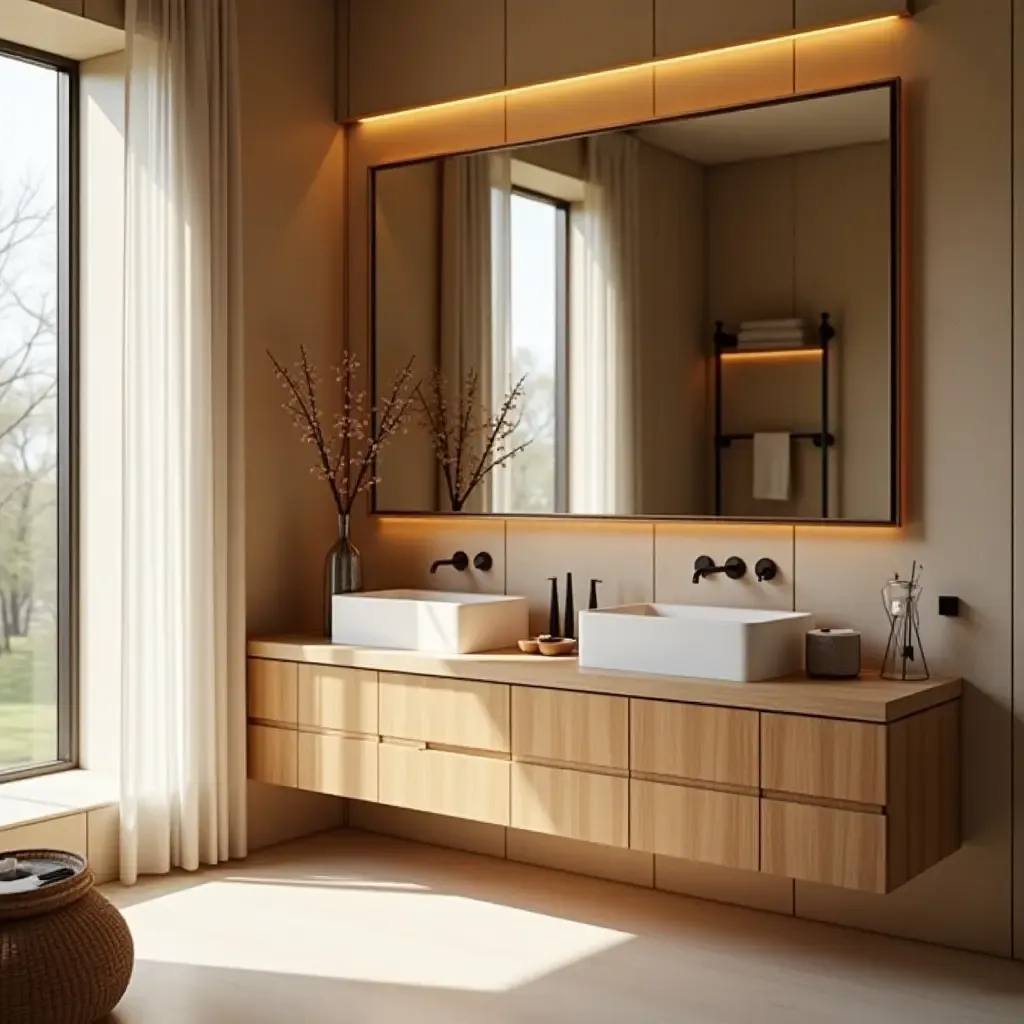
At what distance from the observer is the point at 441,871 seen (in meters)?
4.37

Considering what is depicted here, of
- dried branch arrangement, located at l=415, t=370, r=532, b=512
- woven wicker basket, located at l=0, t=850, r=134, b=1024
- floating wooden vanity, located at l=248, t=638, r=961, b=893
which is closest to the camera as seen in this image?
woven wicker basket, located at l=0, t=850, r=134, b=1024

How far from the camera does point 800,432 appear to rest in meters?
3.90

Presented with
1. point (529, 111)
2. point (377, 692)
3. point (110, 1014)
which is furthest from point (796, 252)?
point (110, 1014)

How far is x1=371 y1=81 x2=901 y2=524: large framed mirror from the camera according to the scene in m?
3.80

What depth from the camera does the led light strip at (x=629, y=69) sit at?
379cm

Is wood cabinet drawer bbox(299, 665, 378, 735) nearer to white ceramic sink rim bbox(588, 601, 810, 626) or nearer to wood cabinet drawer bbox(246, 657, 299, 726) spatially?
wood cabinet drawer bbox(246, 657, 299, 726)

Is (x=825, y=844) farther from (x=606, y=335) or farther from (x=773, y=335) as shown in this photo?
(x=606, y=335)

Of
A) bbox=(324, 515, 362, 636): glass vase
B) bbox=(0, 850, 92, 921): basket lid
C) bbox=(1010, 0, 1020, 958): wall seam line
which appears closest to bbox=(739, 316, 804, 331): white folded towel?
bbox=(1010, 0, 1020, 958): wall seam line

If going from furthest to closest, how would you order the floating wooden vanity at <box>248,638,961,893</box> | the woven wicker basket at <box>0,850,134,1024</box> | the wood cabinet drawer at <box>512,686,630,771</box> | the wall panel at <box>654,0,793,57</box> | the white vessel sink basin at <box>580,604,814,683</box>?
the wall panel at <box>654,0,793,57</box> < the wood cabinet drawer at <box>512,686,630,771</box> < the white vessel sink basin at <box>580,604,814,683</box> < the floating wooden vanity at <box>248,638,961,893</box> < the woven wicker basket at <box>0,850,134,1024</box>

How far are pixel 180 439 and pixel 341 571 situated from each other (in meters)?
0.71

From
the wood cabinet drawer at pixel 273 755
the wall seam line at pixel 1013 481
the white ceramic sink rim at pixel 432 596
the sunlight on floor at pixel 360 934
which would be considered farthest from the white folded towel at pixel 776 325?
the wood cabinet drawer at pixel 273 755

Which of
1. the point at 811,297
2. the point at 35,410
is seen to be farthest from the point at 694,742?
the point at 35,410

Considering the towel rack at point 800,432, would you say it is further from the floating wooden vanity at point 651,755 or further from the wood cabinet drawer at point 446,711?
the wood cabinet drawer at point 446,711

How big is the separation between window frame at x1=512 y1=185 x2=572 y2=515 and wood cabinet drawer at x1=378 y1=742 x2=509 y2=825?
2.92 ft
